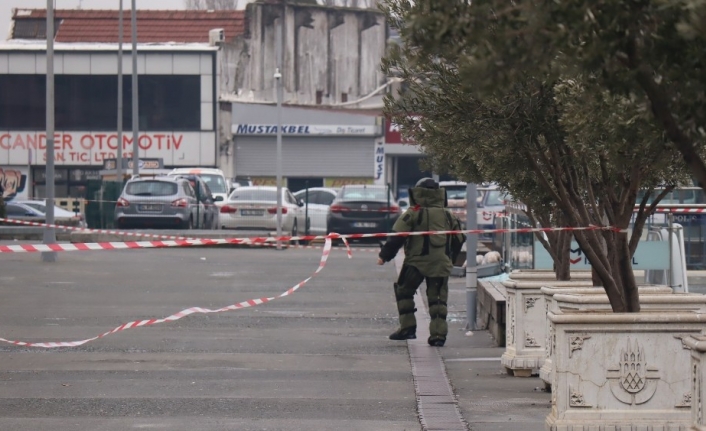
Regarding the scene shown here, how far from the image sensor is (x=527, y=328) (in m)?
9.73

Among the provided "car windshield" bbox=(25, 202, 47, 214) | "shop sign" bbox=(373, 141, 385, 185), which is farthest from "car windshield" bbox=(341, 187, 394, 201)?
"shop sign" bbox=(373, 141, 385, 185)

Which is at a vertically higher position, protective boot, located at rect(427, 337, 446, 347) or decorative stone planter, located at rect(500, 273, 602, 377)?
decorative stone planter, located at rect(500, 273, 602, 377)

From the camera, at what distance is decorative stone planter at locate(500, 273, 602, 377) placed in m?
9.70

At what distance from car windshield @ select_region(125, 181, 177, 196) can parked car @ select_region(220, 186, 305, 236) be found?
1481 mm

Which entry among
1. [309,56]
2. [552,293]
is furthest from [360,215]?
[309,56]

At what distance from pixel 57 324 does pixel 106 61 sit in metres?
41.7

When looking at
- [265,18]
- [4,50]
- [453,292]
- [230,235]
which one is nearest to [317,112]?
[265,18]

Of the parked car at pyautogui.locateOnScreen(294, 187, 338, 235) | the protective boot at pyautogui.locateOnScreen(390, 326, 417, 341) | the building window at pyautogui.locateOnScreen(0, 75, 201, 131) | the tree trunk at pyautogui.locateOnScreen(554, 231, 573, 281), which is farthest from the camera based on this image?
the building window at pyautogui.locateOnScreen(0, 75, 201, 131)

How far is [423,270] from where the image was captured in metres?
12.2

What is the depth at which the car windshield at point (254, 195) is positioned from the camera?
1222 inches

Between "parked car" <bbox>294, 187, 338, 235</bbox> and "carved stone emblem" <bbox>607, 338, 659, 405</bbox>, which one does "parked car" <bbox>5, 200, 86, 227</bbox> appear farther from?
"carved stone emblem" <bbox>607, 338, 659, 405</bbox>

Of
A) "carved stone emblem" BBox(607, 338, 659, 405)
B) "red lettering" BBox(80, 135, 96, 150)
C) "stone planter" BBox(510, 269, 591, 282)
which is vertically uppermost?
"red lettering" BBox(80, 135, 96, 150)

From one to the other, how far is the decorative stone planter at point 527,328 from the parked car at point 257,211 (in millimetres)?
20916

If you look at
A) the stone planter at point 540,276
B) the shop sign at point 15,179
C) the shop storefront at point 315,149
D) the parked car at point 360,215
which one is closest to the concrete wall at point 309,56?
the shop storefront at point 315,149
